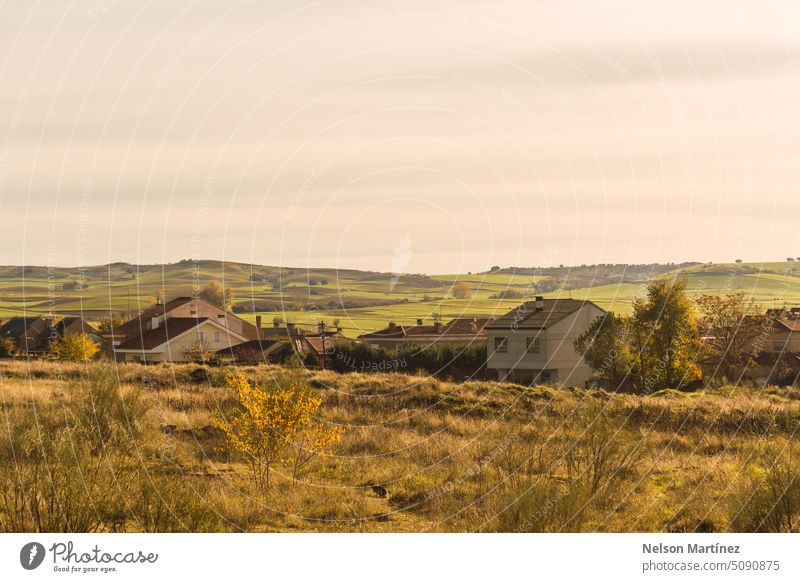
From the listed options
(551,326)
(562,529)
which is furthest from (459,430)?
(551,326)

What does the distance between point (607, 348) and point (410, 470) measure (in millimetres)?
47009

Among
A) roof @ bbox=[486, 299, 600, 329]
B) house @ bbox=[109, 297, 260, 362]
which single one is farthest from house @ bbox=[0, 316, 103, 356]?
roof @ bbox=[486, 299, 600, 329]

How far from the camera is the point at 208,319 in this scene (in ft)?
310

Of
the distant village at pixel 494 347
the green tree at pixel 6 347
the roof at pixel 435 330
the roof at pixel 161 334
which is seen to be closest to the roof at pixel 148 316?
the distant village at pixel 494 347

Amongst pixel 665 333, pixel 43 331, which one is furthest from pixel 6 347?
pixel 665 333

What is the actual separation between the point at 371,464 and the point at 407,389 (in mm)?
20219

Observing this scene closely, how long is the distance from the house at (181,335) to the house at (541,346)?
20.8 m

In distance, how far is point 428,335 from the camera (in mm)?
95875

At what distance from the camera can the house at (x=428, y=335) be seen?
9012cm

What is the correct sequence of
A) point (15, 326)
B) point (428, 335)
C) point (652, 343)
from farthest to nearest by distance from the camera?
point (15, 326) → point (428, 335) → point (652, 343)

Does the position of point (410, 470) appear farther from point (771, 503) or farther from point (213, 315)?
point (213, 315)

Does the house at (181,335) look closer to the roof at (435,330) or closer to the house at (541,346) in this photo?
the roof at (435,330)

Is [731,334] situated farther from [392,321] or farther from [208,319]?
[208,319]

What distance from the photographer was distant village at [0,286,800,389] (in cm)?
7388
